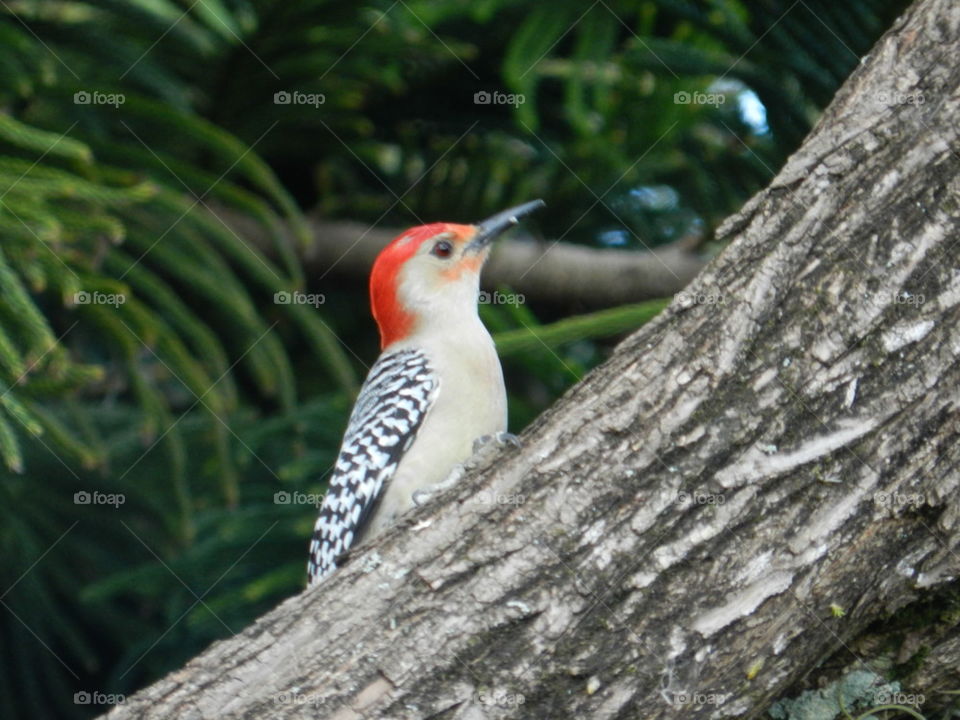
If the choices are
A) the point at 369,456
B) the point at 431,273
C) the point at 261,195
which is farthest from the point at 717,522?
the point at 261,195

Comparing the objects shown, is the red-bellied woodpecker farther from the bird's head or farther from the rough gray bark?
the rough gray bark

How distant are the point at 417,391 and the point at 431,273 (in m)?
0.70

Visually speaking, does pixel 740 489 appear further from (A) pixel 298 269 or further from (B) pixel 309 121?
(B) pixel 309 121

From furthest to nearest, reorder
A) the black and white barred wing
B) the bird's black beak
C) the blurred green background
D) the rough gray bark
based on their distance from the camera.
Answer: the bird's black beak
the blurred green background
the black and white barred wing
the rough gray bark

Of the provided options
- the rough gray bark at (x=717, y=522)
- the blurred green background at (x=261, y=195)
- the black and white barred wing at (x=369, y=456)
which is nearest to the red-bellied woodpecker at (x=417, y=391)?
the black and white barred wing at (x=369, y=456)

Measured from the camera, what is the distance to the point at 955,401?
8.96ft

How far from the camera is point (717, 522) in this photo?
271cm

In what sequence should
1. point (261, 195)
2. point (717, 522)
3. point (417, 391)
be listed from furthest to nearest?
point (261, 195) → point (417, 391) → point (717, 522)

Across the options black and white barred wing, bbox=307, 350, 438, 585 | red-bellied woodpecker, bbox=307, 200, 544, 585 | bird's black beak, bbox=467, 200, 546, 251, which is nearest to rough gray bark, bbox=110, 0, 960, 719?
red-bellied woodpecker, bbox=307, 200, 544, 585

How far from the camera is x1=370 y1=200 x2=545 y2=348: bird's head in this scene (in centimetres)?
505

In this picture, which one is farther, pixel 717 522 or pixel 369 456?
pixel 369 456

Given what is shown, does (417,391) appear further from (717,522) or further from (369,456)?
(717,522)

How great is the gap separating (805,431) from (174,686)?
166 cm

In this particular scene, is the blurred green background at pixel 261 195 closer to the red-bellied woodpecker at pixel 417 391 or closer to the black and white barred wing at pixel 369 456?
the red-bellied woodpecker at pixel 417 391
